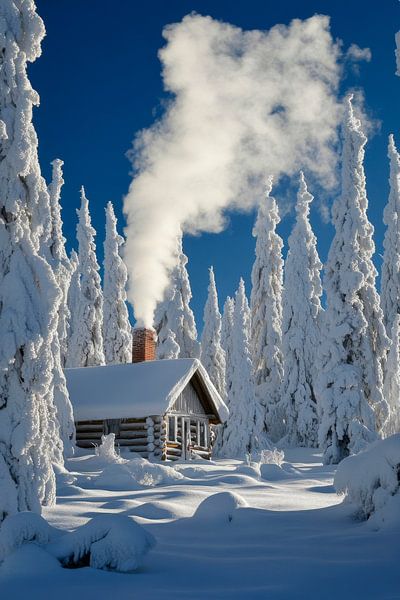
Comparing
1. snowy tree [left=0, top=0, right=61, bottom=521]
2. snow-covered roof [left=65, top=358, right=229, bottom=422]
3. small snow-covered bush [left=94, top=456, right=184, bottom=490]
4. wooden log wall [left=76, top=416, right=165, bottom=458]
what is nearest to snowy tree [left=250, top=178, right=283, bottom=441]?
snow-covered roof [left=65, top=358, right=229, bottom=422]

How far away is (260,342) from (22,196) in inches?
1328

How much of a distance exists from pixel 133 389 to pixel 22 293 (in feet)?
58.8

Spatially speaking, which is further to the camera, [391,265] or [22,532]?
[391,265]

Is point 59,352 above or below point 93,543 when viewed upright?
above

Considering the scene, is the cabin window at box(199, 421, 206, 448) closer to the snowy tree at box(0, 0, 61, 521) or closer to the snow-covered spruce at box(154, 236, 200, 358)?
the snow-covered spruce at box(154, 236, 200, 358)

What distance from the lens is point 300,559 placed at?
7098mm

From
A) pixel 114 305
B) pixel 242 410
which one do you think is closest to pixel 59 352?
pixel 242 410

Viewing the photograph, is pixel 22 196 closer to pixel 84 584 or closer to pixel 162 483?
pixel 84 584

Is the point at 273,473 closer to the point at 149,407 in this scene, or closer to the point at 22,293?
the point at 149,407

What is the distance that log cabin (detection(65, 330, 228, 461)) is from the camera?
2692 centimetres

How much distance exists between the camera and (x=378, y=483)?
915 cm

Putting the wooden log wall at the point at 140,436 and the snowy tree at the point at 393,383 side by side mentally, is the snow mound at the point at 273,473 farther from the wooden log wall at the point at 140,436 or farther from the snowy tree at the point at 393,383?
the snowy tree at the point at 393,383

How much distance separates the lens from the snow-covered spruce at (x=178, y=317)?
4644 cm

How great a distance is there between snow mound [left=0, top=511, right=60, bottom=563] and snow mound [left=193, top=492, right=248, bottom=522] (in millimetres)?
3644
